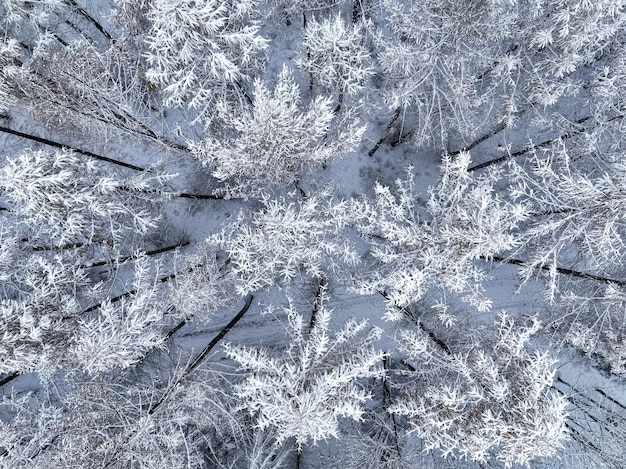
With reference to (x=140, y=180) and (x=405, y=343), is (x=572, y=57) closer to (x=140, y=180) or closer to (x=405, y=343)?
(x=405, y=343)

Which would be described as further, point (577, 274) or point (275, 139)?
point (577, 274)

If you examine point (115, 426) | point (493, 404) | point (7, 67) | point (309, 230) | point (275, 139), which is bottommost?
point (493, 404)

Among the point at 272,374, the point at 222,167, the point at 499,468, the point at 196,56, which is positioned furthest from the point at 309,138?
the point at 499,468

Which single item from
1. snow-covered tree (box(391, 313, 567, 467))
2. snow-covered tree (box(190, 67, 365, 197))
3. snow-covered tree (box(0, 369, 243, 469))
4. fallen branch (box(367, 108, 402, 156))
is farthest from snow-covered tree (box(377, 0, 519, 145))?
snow-covered tree (box(0, 369, 243, 469))

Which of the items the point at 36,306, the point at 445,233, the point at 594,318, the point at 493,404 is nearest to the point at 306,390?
the point at 493,404

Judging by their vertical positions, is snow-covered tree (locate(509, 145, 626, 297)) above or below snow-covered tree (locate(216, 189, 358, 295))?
below

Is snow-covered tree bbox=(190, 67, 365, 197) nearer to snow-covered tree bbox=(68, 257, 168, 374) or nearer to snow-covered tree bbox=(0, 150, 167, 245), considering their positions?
snow-covered tree bbox=(0, 150, 167, 245)

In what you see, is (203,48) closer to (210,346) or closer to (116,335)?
(116,335)
